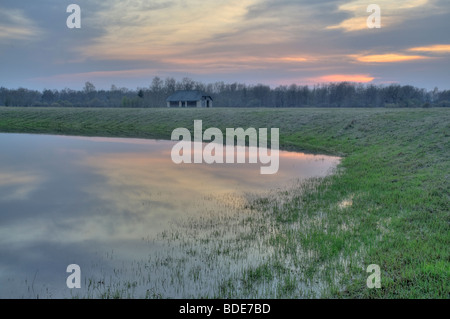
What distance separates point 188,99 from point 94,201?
7926cm

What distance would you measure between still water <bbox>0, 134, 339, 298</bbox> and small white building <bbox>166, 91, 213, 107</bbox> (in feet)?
212

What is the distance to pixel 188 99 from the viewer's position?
91.0 meters

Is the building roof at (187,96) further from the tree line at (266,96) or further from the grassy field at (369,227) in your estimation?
the grassy field at (369,227)

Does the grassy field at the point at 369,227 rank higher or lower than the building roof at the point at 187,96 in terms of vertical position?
lower

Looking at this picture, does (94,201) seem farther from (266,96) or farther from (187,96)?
(266,96)

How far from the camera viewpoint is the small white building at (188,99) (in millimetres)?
90688

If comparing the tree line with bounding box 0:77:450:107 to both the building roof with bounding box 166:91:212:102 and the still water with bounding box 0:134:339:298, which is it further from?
the still water with bounding box 0:134:339:298

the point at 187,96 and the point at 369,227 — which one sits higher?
the point at 187,96

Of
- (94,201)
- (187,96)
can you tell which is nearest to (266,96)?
(187,96)

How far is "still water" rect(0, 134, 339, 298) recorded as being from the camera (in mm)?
8500

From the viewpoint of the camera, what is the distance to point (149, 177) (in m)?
18.7

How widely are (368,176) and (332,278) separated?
35.0ft

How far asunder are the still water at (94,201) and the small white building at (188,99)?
6475cm

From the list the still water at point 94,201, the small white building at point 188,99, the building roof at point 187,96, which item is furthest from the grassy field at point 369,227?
the building roof at point 187,96
